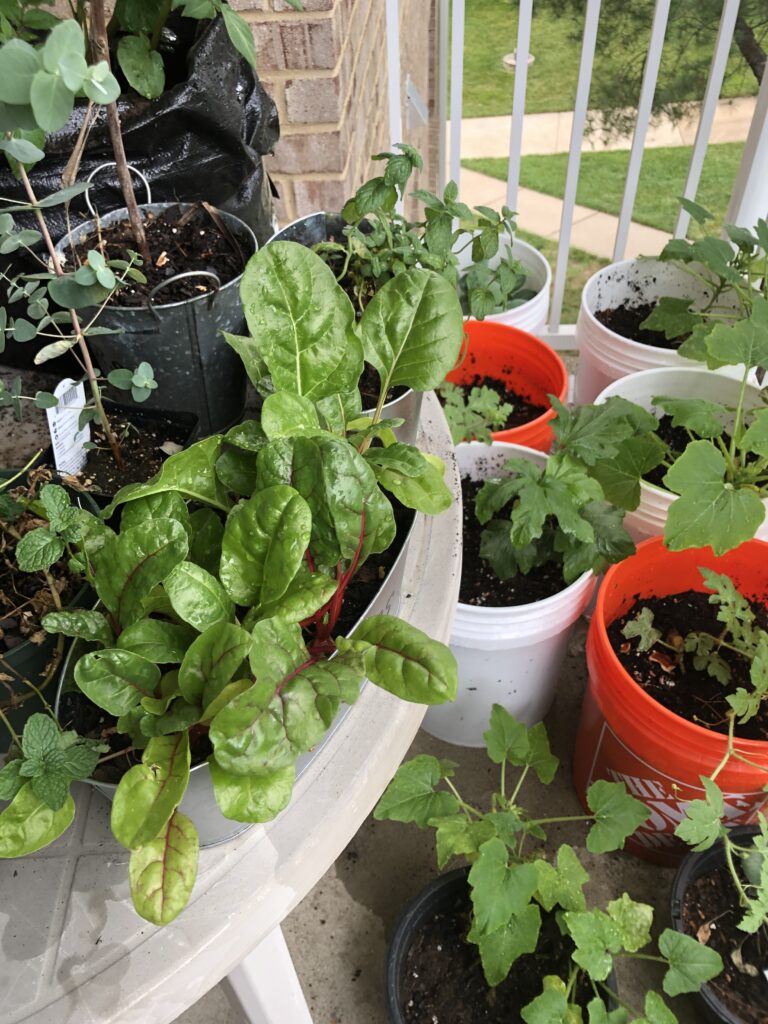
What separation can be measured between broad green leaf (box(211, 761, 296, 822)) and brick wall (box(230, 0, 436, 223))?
135 centimetres

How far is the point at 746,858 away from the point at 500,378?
1.02 metres

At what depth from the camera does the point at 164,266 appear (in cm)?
91

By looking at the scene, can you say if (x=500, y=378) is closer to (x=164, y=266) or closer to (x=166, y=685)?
(x=164, y=266)

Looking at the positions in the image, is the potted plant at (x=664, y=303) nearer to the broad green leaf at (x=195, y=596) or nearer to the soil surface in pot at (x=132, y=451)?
the soil surface in pot at (x=132, y=451)

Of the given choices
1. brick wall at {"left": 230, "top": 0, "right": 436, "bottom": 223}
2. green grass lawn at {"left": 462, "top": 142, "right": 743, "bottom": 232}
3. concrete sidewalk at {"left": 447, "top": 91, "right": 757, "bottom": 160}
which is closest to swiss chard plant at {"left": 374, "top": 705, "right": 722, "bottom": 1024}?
brick wall at {"left": 230, "top": 0, "right": 436, "bottom": 223}

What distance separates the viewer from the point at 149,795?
51 centimetres

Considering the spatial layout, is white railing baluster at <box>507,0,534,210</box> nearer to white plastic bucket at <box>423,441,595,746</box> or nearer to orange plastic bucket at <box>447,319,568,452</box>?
orange plastic bucket at <box>447,319,568,452</box>

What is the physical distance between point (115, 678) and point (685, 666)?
103 cm

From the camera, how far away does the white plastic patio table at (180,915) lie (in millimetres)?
566

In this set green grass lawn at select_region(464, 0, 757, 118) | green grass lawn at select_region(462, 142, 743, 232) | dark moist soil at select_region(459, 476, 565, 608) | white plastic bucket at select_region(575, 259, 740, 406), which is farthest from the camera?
green grass lawn at select_region(464, 0, 757, 118)

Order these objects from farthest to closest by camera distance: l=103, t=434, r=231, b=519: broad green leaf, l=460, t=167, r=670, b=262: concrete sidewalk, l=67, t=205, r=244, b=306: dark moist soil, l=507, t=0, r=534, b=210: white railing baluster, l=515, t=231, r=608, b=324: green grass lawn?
l=460, t=167, r=670, b=262: concrete sidewalk
l=515, t=231, r=608, b=324: green grass lawn
l=507, t=0, r=534, b=210: white railing baluster
l=67, t=205, r=244, b=306: dark moist soil
l=103, t=434, r=231, b=519: broad green leaf

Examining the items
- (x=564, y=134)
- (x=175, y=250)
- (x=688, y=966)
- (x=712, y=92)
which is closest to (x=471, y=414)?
(x=175, y=250)

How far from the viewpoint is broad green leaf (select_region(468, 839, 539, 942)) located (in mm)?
957

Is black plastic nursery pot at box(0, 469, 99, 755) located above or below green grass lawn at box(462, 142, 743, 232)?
above
